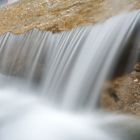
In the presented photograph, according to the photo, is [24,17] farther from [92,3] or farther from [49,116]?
[49,116]

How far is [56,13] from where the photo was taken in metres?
14.9

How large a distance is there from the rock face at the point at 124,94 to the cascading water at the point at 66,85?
22cm

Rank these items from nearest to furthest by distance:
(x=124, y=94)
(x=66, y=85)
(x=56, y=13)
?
(x=124, y=94) < (x=66, y=85) < (x=56, y=13)

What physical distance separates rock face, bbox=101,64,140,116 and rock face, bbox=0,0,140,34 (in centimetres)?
239

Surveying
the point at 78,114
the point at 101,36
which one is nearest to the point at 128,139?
the point at 78,114

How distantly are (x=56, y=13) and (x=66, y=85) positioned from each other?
173 inches

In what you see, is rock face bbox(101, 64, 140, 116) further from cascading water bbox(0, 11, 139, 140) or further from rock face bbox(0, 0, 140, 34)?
rock face bbox(0, 0, 140, 34)

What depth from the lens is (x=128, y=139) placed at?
331 inches

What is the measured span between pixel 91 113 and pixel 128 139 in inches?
63.9

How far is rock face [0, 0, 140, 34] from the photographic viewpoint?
12.4m

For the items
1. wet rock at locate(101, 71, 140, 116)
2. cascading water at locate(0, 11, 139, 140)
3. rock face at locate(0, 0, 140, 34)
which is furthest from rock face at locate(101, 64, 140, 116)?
rock face at locate(0, 0, 140, 34)

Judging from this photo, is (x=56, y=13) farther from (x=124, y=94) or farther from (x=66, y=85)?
(x=124, y=94)

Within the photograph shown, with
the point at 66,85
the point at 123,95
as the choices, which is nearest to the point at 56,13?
the point at 66,85

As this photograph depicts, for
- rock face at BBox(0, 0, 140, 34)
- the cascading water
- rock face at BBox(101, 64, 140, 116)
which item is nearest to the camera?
rock face at BBox(101, 64, 140, 116)
